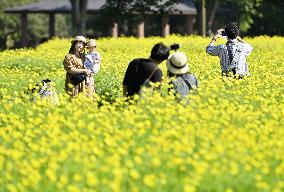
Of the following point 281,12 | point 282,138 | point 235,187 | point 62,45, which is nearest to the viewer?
point 235,187

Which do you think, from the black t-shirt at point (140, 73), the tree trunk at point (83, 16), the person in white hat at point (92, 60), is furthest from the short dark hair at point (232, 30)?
the tree trunk at point (83, 16)

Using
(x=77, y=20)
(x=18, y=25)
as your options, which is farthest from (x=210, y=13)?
(x=18, y=25)

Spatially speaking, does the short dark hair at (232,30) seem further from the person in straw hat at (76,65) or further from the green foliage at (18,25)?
the green foliage at (18,25)

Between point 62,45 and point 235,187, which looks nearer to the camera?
point 235,187

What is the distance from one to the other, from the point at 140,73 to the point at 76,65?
2.90 meters

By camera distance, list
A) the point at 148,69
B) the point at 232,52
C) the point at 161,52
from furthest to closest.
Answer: the point at 232,52 < the point at 148,69 < the point at 161,52

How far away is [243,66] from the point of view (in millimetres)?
12547

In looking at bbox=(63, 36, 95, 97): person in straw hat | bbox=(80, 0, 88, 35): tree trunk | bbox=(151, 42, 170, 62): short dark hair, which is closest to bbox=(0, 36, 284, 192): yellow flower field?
bbox=(151, 42, 170, 62): short dark hair

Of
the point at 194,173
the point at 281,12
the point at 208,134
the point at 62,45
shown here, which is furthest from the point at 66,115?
the point at 281,12

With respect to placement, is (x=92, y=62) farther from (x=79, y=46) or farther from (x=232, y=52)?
(x=232, y=52)

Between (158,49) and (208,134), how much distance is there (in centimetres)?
236

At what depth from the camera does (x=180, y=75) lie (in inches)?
369

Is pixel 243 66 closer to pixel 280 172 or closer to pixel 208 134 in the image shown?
pixel 208 134

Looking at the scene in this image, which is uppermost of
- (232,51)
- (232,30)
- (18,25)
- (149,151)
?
(232,30)
